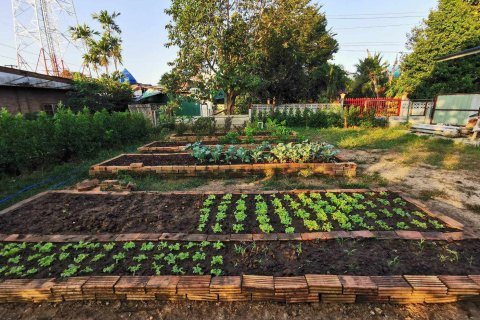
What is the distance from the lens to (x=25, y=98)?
10.9 meters

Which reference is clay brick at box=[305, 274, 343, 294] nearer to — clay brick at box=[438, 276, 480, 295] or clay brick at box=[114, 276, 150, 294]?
clay brick at box=[438, 276, 480, 295]

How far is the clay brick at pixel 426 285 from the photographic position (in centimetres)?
182

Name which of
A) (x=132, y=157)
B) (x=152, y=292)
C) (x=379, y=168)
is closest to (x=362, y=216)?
(x=152, y=292)

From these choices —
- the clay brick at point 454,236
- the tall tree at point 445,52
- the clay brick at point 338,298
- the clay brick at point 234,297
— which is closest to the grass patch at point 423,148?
the clay brick at point 454,236

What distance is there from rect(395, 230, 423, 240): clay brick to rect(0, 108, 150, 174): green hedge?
7048 mm

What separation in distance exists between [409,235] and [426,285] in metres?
0.84

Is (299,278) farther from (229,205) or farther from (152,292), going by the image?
(229,205)

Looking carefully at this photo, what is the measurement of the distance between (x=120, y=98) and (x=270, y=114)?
1037 cm

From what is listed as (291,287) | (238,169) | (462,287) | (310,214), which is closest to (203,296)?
(291,287)

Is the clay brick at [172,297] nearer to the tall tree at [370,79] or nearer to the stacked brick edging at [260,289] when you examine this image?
the stacked brick edging at [260,289]

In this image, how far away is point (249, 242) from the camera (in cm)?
251

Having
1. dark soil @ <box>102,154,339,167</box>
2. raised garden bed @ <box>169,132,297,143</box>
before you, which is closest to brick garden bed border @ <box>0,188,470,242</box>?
dark soil @ <box>102,154,339,167</box>

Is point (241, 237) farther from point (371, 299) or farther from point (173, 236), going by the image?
point (371, 299)

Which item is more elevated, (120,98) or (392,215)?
(120,98)
